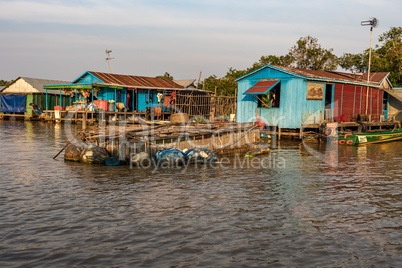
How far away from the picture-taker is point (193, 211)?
8391 millimetres

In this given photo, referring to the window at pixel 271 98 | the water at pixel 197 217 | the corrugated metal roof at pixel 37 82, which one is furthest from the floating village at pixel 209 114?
the water at pixel 197 217

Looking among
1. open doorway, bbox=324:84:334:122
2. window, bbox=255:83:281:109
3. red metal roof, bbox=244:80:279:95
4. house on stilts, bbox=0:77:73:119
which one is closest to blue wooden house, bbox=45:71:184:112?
house on stilts, bbox=0:77:73:119

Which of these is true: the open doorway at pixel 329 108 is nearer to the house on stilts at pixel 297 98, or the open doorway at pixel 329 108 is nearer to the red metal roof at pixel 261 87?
the house on stilts at pixel 297 98

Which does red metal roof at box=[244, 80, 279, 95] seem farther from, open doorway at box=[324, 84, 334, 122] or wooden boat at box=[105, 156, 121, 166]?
wooden boat at box=[105, 156, 121, 166]

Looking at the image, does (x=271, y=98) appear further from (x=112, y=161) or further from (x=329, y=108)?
(x=112, y=161)

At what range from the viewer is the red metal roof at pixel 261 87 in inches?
941

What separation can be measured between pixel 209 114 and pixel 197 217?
25724 millimetres

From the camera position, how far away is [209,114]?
33469 millimetres

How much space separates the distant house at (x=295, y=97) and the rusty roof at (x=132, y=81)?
12.6 m

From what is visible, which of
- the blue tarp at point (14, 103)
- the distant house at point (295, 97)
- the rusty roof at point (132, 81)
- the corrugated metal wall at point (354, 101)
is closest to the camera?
the distant house at point (295, 97)

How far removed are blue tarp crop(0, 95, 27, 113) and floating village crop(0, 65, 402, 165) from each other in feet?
0.37

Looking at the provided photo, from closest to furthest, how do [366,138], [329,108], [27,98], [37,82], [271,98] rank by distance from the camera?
[366,138] → [271,98] → [329,108] → [27,98] → [37,82]

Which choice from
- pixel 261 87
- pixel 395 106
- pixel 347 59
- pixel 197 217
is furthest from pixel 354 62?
pixel 197 217

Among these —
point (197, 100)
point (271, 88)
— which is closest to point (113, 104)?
point (197, 100)
